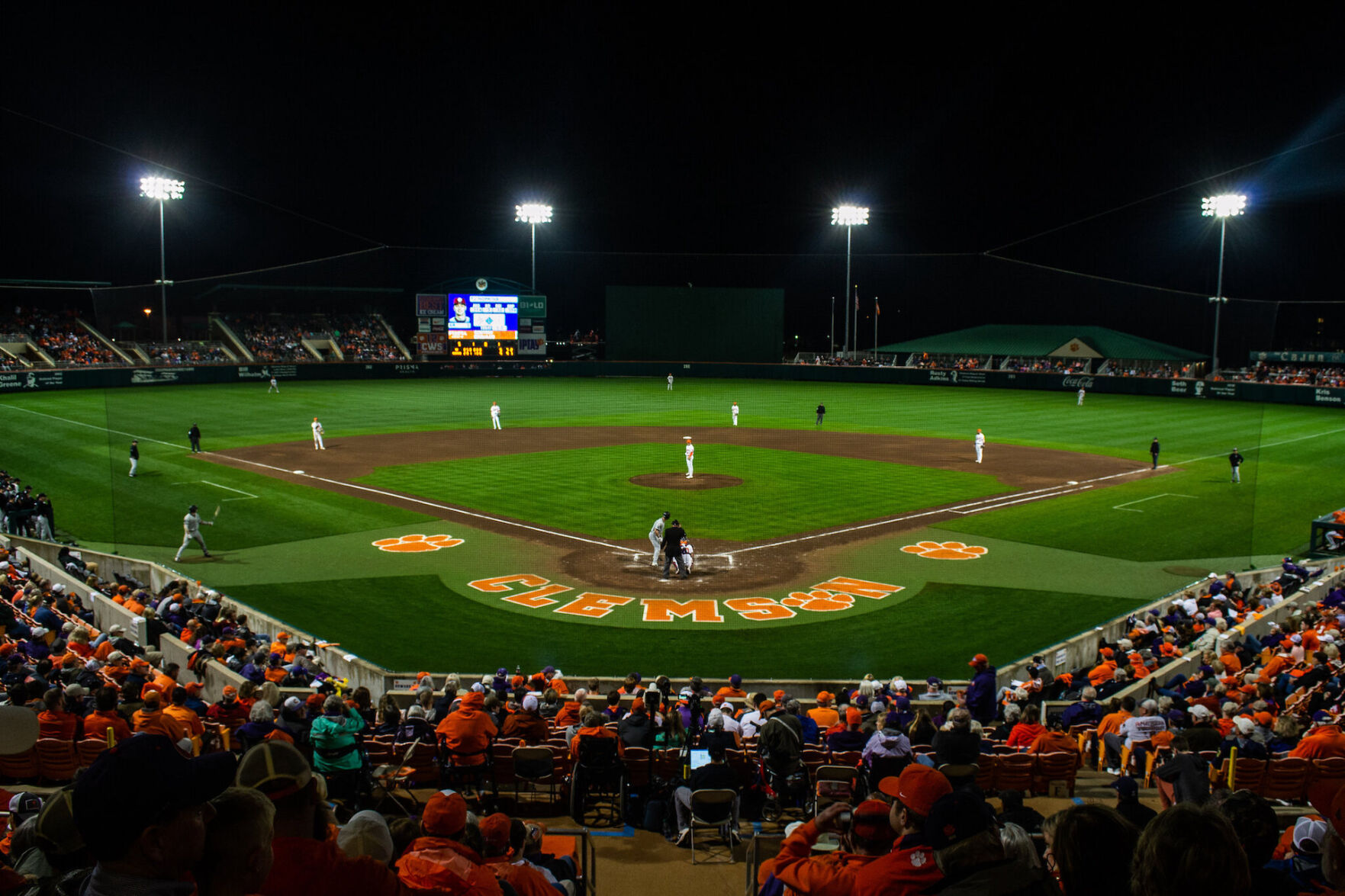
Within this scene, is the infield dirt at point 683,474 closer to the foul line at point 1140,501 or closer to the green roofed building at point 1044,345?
the foul line at point 1140,501

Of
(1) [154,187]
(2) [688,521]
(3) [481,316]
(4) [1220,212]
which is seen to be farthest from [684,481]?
(1) [154,187]

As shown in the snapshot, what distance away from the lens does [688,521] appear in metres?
27.8

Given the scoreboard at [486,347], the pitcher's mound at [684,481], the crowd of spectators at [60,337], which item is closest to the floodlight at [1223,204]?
the pitcher's mound at [684,481]

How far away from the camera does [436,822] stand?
15.5ft

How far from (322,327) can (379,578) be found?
240ft

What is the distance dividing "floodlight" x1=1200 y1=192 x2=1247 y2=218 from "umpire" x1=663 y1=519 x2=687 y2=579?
194ft

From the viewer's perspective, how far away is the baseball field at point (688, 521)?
18328 millimetres

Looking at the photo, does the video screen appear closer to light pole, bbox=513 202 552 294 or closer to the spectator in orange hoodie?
light pole, bbox=513 202 552 294

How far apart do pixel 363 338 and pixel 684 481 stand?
63327 mm

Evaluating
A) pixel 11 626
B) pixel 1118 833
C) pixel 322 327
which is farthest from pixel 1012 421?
pixel 322 327

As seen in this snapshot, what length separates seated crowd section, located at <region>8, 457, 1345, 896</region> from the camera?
Result: 11.4 feet

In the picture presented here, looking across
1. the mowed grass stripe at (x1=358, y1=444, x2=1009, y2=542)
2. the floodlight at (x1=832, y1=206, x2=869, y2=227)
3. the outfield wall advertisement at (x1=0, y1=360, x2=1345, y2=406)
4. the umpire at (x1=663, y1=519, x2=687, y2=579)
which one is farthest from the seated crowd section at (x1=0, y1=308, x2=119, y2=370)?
the umpire at (x1=663, y1=519, x2=687, y2=579)

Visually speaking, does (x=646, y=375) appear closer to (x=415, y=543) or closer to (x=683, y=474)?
(x=683, y=474)

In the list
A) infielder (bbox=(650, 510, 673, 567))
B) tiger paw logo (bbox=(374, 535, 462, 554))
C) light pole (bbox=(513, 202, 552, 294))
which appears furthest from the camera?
light pole (bbox=(513, 202, 552, 294))
